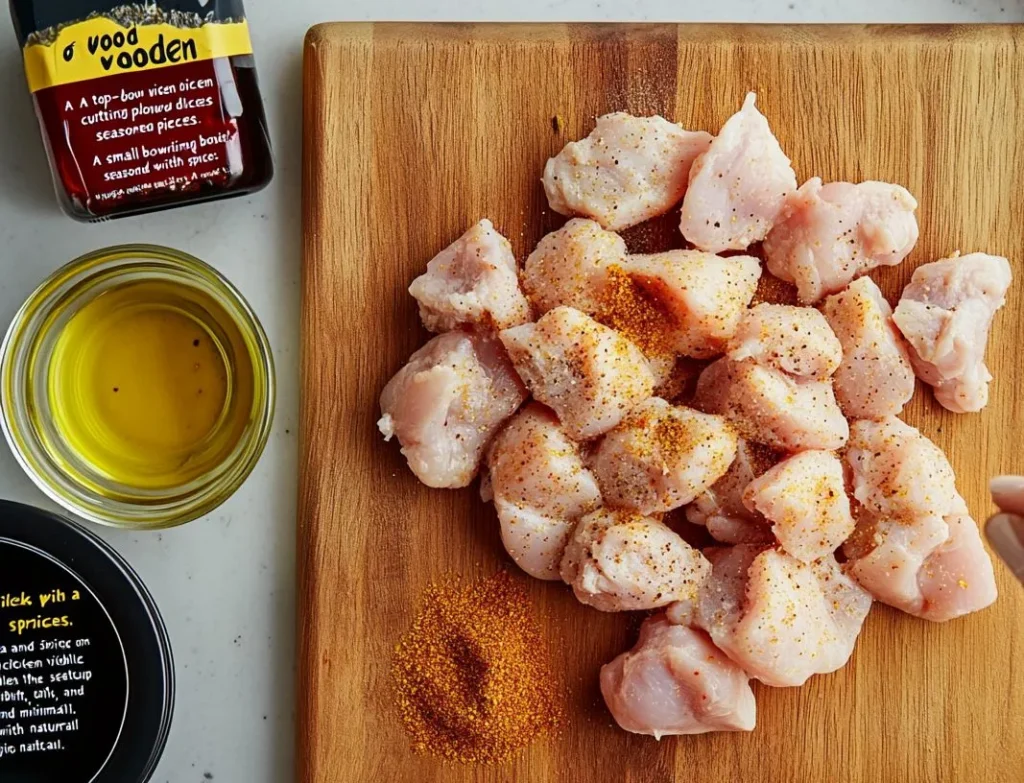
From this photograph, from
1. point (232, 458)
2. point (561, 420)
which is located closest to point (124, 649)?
point (232, 458)

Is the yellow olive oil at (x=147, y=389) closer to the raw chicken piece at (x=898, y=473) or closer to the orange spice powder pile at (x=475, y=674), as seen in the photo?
the orange spice powder pile at (x=475, y=674)

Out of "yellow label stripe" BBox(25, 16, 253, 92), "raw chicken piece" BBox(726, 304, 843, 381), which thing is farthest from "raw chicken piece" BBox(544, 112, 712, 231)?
"yellow label stripe" BBox(25, 16, 253, 92)

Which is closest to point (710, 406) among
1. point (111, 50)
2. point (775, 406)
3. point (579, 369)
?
point (775, 406)

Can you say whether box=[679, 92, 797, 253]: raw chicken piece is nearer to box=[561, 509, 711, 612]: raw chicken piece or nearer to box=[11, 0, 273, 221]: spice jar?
box=[561, 509, 711, 612]: raw chicken piece

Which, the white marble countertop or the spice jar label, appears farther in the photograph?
the white marble countertop

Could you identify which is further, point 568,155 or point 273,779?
point 273,779

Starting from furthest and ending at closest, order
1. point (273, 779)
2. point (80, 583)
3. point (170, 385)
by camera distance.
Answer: point (273, 779) → point (170, 385) → point (80, 583)

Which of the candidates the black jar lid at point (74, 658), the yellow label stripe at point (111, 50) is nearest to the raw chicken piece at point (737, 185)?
the yellow label stripe at point (111, 50)

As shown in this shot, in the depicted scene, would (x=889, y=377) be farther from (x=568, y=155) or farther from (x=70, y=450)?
(x=70, y=450)
